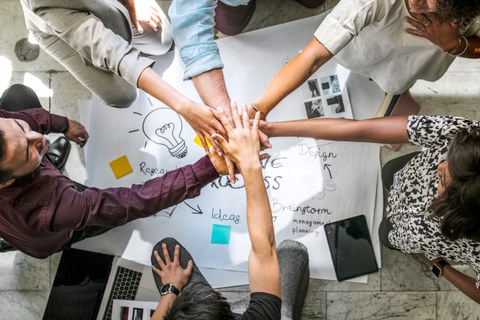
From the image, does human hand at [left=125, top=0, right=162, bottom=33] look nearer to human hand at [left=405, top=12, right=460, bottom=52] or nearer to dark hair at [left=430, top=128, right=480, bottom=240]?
human hand at [left=405, top=12, right=460, bottom=52]

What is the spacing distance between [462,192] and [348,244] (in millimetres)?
650

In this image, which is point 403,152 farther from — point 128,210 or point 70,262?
point 70,262

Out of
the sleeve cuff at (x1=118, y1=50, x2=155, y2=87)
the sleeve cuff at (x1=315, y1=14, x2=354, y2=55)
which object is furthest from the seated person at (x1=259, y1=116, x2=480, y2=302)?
the sleeve cuff at (x1=118, y1=50, x2=155, y2=87)

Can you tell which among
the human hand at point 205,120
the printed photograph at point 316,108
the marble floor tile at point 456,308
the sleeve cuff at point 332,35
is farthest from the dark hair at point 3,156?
the marble floor tile at point 456,308

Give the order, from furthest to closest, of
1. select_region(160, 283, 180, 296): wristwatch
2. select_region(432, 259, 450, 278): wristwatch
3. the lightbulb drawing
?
the lightbulb drawing < select_region(160, 283, 180, 296): wristwatch < select_region(432, 259, 450, 278): wristwatch

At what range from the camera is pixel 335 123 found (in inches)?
47.7

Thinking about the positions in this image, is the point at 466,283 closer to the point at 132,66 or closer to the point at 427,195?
the point at 427,195

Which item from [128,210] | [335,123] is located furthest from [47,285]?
[335,123]

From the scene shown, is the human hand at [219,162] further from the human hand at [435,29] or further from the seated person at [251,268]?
the human hand at [435,29]

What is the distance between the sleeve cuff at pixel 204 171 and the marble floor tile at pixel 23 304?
89cm

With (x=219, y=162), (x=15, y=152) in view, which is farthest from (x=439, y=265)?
(x=15, y=152)

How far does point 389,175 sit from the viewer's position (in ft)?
4.77

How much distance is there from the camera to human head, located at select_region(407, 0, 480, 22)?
2.82 feet

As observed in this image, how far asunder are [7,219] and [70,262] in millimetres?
465
